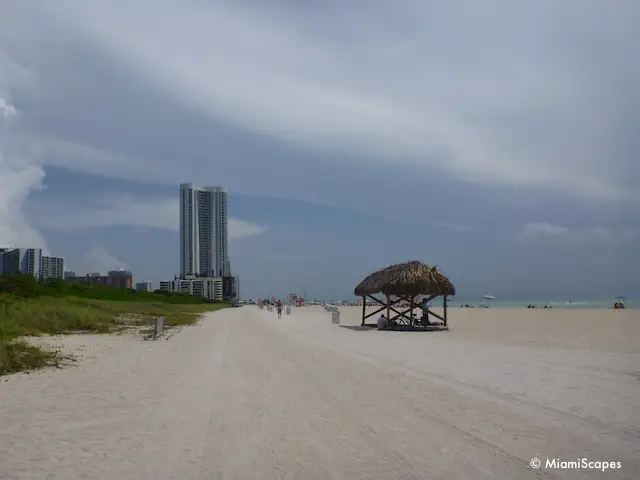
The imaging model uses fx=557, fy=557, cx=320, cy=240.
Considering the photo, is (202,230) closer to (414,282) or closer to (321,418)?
(414,282)

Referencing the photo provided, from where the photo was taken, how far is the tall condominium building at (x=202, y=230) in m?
145

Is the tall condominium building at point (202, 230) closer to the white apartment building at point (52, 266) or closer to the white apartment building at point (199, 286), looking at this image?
the white apartment building at point (199, 286)

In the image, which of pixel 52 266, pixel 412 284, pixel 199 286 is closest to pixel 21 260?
pixel 52 266

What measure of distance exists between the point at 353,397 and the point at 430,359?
16.8 ft

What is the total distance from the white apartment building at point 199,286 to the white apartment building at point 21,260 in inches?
1686

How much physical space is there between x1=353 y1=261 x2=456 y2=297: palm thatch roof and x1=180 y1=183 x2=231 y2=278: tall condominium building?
124355 millimetres

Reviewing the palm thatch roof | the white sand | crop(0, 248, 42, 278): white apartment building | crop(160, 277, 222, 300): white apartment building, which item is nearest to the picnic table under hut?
the palm thatch roof

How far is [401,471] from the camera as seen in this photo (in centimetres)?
474

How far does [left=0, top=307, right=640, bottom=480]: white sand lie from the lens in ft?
16.2

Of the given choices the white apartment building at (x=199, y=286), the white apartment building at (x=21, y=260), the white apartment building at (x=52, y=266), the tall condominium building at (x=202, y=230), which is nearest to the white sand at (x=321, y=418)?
the white apartment building at (x=21, y=260)

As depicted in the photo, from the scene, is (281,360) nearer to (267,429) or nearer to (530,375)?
(530,375)

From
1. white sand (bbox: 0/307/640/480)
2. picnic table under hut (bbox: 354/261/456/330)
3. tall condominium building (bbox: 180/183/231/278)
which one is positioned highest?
tall condominium building (bbox: 180/183/231/278)

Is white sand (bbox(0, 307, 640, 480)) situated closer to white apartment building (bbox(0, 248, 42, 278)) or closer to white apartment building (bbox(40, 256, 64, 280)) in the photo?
white apartment building (bbox(0, 248, 42, 278))

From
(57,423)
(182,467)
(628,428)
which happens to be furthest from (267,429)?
(628,428)
